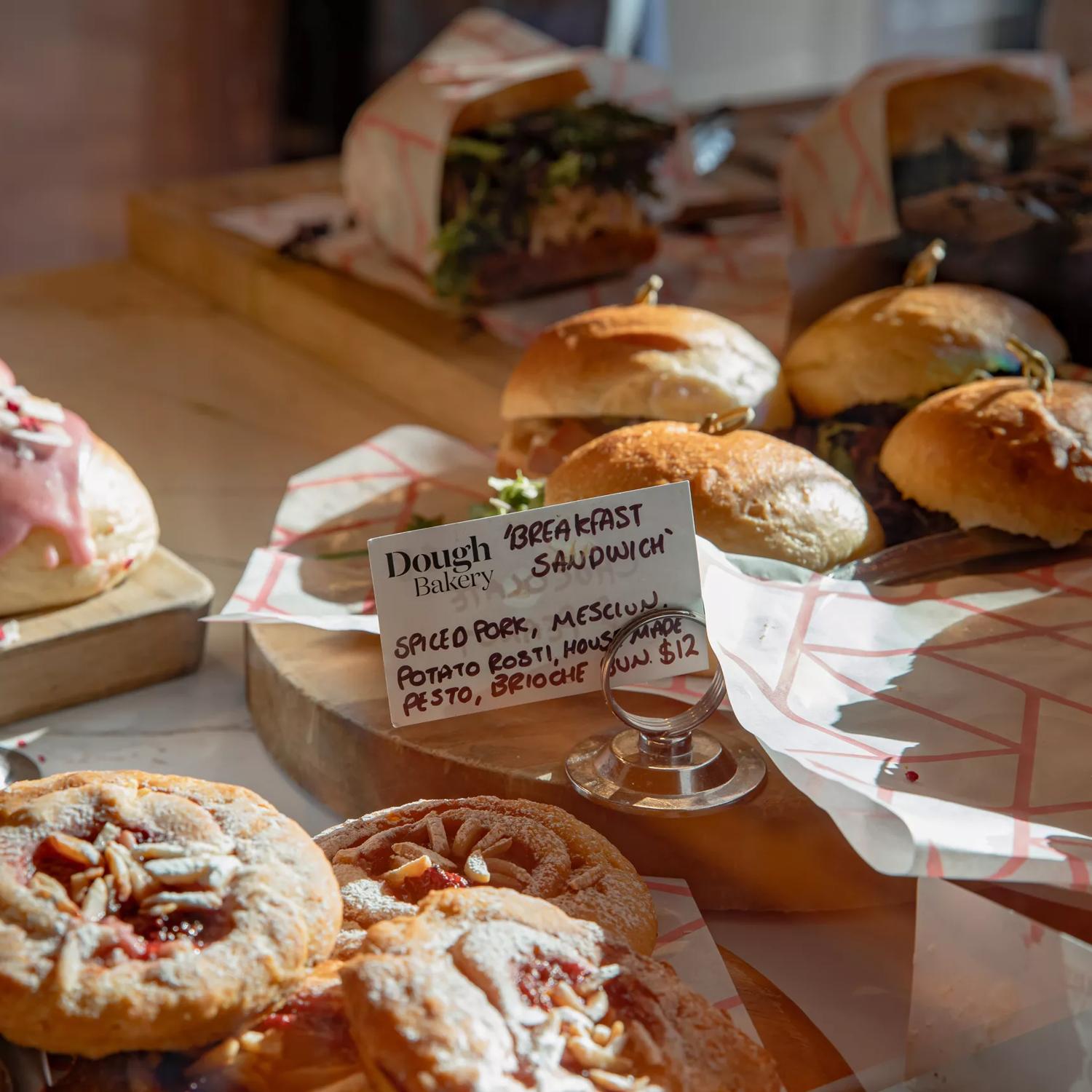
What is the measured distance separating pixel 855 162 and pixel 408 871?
1.97 metres

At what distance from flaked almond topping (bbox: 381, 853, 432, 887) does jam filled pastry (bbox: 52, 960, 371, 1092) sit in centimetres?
15

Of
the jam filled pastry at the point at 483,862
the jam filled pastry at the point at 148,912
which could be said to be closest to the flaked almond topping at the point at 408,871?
the jam filled pastry at the point at 483,862

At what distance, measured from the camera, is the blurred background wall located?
4723mm

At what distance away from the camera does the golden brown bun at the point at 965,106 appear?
2590mm

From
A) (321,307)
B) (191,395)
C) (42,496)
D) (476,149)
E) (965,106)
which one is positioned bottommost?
(191,395)

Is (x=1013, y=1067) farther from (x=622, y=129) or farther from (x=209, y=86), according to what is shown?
(x=209, y=86)

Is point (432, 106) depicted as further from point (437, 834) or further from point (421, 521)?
point (437, 834)

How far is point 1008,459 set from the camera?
5.28 feet

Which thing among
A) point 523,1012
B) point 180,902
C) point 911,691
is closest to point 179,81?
point 911,691

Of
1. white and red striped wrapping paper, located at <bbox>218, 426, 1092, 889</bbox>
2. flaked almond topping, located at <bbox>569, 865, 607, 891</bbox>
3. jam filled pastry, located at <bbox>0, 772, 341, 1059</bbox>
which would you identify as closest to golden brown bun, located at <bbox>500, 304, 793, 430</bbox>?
white and red striped wrapping paper, located at <bbox>218, 426, 1092, 889</bbox>

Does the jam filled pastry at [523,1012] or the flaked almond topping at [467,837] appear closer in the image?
the jam filled pastry at [523,1012]

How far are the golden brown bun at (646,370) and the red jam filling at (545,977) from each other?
101cm

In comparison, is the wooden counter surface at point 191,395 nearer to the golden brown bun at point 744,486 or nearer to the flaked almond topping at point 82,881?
the golden brown bun at point 744,486

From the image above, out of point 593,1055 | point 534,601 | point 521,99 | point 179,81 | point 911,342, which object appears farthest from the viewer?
point 179,81
